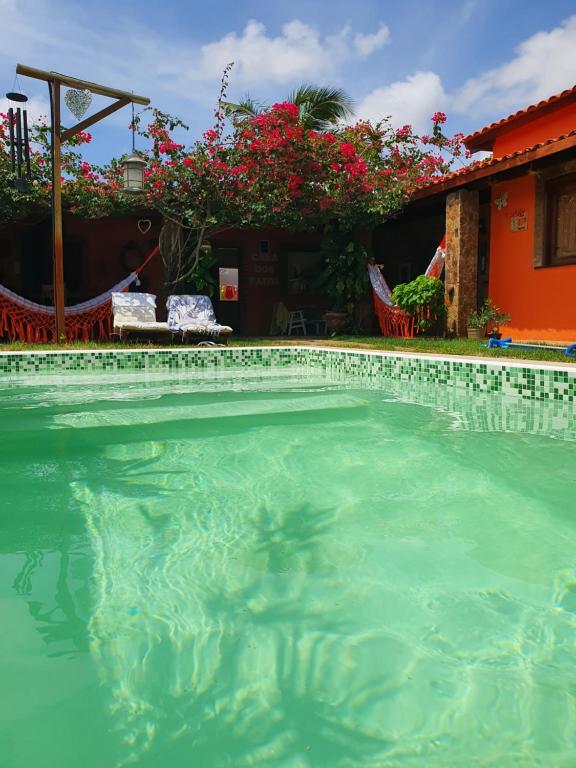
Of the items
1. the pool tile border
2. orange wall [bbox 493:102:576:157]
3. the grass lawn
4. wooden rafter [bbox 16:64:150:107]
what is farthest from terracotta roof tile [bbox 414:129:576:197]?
wooden rafter [bbox 16:64:150:107]

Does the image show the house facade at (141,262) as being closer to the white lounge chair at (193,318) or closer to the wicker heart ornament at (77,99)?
the white lounge chair at (193,318)

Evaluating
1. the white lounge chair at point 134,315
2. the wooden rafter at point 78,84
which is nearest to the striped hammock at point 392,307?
the white lounge chair at point 134,315

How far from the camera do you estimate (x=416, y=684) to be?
4.71ft

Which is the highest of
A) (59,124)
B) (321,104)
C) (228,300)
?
(321,104)

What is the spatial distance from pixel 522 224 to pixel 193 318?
17.1 feet

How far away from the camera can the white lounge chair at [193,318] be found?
9078 mm

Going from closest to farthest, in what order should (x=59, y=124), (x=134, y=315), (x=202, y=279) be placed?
(x=59, y=124)
(x=134, y=315)
(x=202, y=279)

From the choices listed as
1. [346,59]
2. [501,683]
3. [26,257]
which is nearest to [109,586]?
[501,683]

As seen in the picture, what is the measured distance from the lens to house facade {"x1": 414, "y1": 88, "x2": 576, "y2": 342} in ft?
27.2

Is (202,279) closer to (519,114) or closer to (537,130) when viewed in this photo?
(519,114)

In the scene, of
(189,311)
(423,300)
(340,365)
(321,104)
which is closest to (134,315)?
(189,311)

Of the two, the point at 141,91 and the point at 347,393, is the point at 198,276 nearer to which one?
the point at 141,91

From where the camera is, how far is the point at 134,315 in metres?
9.39

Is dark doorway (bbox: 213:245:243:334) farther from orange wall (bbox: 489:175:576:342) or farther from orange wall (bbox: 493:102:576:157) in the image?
orange wall (bbox: 493:102:576:157)
